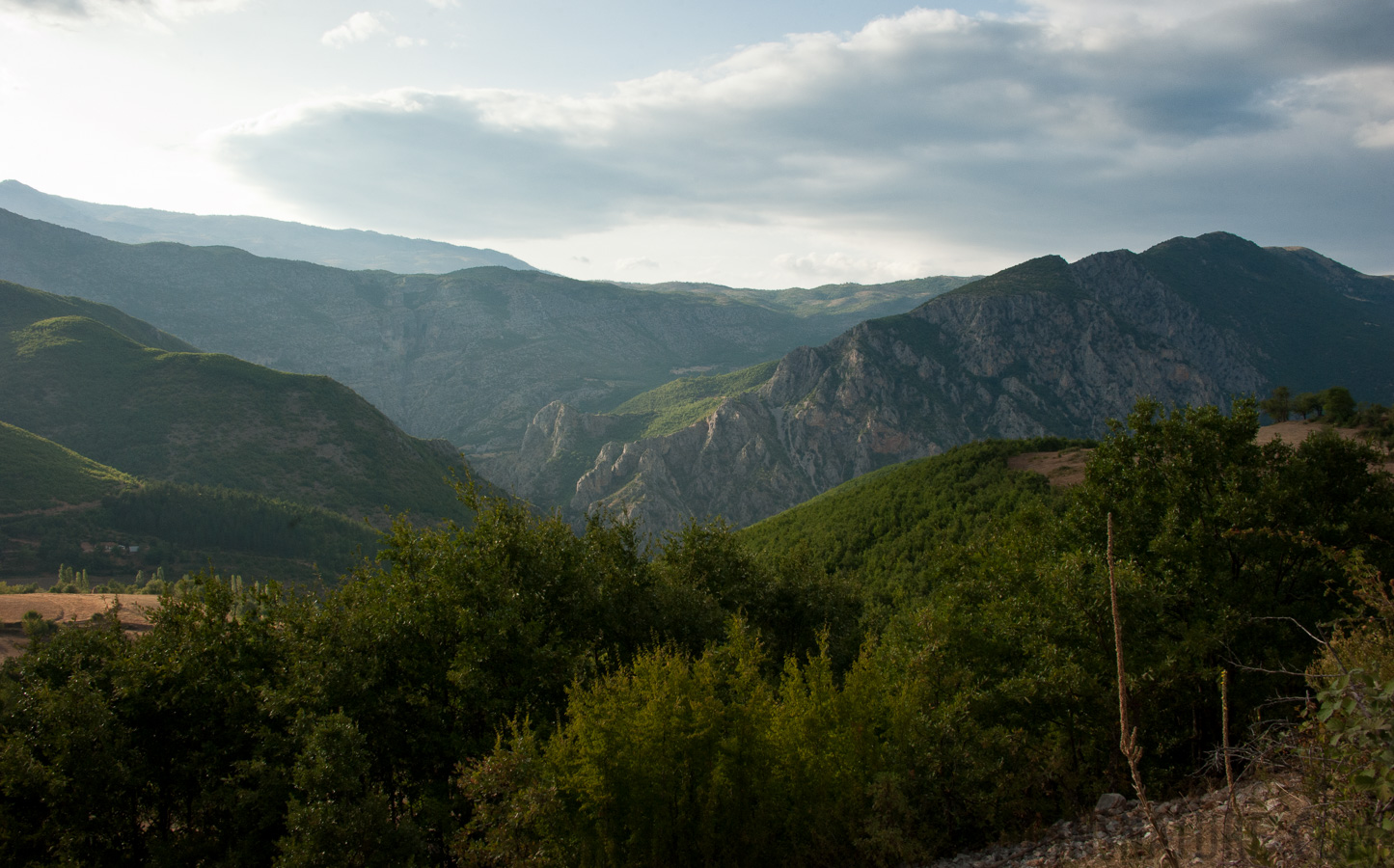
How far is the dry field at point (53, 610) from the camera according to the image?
55312 mm

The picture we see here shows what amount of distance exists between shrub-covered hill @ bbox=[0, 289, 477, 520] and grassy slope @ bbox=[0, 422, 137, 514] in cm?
1573

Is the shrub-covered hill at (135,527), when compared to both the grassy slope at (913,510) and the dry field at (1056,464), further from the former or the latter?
the dry field at (1056,464)

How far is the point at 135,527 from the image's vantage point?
118375mm

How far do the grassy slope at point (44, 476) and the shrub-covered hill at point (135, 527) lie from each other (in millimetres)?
139

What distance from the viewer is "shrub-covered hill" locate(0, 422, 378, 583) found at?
105 m

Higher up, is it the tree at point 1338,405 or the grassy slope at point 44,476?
the tree at point 1338,405

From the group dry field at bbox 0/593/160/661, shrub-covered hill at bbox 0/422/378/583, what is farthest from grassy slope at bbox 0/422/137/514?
dry field at bbox 0/593/160/661

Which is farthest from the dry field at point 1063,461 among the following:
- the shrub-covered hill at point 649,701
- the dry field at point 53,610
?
the dry field at point 53,610

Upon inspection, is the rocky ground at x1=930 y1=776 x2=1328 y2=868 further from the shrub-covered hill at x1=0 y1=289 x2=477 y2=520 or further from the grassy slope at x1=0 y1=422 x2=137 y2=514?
the grassy slope at x1=0 y1=422 x2=137 y2=514

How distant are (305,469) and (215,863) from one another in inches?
6121

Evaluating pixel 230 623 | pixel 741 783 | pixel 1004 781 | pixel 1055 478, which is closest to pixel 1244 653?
pixel 1004 781

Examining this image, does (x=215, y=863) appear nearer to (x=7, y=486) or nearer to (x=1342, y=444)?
(x=1342, y=444)

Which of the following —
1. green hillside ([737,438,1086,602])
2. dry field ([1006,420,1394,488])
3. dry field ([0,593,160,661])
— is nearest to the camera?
dry field ([0,593,160,661])

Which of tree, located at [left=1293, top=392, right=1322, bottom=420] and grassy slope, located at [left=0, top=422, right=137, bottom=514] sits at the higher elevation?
tree, located at [left=1293, top=392, right=1322, bottom=420]
